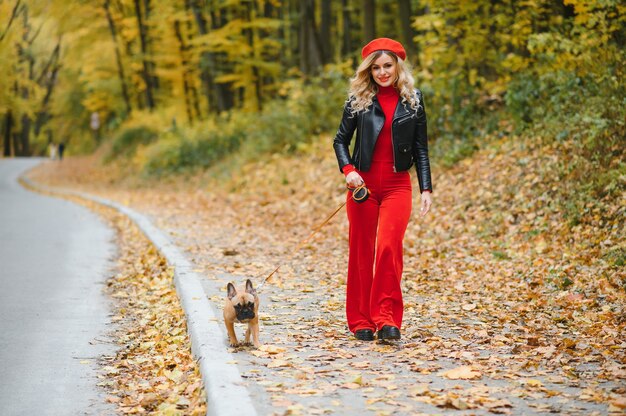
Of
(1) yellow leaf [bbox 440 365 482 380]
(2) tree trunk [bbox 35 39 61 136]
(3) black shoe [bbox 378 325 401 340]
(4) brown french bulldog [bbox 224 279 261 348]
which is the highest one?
(2) tree trunk [bbox 35 39 61 136]

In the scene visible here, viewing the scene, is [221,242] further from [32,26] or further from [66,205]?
[32,26]

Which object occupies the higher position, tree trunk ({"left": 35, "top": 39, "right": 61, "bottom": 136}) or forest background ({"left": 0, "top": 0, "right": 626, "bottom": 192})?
tree trunk ({"left": 35, "top": 39, "right": 61, "bottom": 136})

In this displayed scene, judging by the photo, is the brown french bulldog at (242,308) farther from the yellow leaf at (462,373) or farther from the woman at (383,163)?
the yellow leaf at (462,373)

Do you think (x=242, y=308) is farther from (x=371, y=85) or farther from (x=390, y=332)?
(x=371, y=85)

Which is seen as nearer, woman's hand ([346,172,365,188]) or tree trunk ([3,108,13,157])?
woman's hand ([346,172,365,188])

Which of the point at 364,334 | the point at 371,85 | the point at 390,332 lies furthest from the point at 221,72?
Answer: the point at 390,332

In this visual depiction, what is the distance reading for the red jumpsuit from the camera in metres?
6.07

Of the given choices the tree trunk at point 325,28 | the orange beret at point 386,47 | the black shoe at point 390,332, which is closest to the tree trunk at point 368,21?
the tree trunk at point 325,28

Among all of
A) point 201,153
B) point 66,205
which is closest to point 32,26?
point 201,153

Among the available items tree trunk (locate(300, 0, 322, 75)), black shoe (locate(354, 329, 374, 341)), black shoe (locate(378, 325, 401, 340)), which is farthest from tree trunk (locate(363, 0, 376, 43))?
black shoe (locate(378, 325, 401, 340))

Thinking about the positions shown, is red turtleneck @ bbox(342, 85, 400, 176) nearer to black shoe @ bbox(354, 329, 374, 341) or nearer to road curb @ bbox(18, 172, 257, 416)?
black shoe @ bbox(354, 329, 374, 341)

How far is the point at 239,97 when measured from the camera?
35.3 metres

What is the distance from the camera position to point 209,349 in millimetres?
5750

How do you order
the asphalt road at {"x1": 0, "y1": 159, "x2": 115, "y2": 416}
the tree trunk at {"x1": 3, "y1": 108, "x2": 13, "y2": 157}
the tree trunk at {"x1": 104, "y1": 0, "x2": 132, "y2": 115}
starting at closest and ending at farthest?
the asphalt road at {"x1": 0, "y1": 159, "x2": 115, "y2": 416} → the tree trunk at {"x1": 104, "y1": 0, "x2": 132, "y2": 115} → the tree trunk at {"x1": 3, "y1": 108, "x2": 13, "y2": 157}
